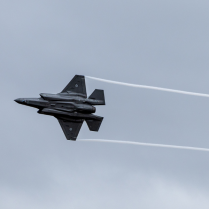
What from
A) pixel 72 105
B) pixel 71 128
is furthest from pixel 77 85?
pixel 71 128

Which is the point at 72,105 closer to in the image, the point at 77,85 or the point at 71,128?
the point at 77,85

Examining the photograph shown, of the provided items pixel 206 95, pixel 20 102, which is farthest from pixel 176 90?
pixel 20 102

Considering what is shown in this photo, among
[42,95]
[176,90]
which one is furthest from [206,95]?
[42,95]

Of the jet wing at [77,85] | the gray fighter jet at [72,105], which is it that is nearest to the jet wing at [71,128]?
the gray fighter jet at [72,105]

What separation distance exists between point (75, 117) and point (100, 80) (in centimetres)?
472

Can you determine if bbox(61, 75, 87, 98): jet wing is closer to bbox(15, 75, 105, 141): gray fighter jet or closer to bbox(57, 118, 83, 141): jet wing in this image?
bbox(15, 75, 105, 141): gray fighter jet

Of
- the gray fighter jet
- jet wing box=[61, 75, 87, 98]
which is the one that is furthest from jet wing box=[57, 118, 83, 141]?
jet wing box=[61, 75, 87, 98]

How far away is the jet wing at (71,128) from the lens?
196500 mm

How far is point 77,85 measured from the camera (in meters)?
196

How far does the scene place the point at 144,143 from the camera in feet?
648

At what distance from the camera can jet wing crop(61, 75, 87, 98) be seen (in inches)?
7731

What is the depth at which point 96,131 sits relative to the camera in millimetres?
196625

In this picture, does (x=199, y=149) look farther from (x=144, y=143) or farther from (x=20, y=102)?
(x=20, y=102)

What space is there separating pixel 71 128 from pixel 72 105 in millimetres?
3239
